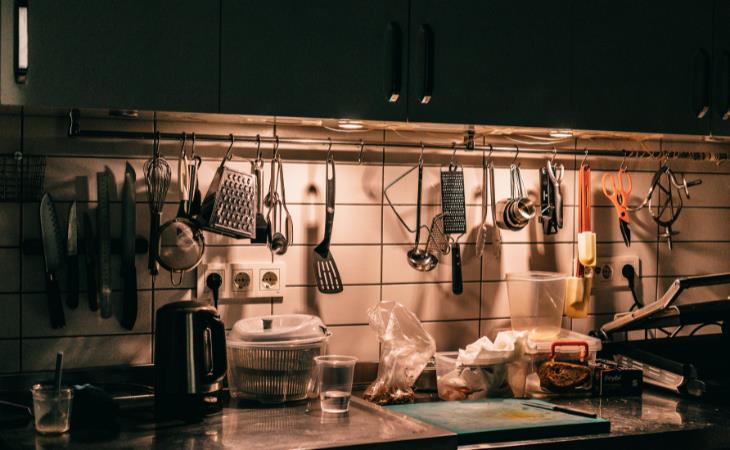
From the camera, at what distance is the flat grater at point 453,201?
8.08 feet

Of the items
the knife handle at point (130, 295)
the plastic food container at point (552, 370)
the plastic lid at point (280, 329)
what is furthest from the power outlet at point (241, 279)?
the plastic food container at point (552, 370)

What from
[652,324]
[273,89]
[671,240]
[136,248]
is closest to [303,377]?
[136,248]

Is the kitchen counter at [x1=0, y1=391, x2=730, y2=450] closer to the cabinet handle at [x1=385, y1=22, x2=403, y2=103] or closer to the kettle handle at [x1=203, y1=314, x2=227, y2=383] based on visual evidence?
the kettle handle at [x1=203, y1=314, x2=227, y2=383]

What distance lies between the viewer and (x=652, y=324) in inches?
97.3

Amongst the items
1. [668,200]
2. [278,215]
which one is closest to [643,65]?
[668,200]

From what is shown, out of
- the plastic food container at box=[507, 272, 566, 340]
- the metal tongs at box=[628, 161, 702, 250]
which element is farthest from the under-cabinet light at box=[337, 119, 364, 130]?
the metal tongs at box=[628, 161, 702, 250]

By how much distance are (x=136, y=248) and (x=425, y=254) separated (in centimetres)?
78

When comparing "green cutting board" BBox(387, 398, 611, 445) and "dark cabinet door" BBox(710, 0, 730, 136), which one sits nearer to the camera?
"green cutting board" BBox(387, 398, 611, 445)

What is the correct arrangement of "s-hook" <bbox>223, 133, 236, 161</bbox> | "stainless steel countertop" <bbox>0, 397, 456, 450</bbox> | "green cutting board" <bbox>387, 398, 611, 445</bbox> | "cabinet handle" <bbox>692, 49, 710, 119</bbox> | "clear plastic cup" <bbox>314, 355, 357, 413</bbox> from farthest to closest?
"cabinet handle" <bbox>692, 49, 710, 119</bbox>
"s-hook" <bbox>223, 133, 236, 161</bbox>
"clear plastic cup" <bbox>314, 355, 357, 413</bbox>
"green cutting board" <bbox>387, 398, 611, 445</bbox>
"stainless steel countertop" <bbox>0, 397, 456, 450</bbox>

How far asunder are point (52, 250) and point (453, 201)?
1043mm

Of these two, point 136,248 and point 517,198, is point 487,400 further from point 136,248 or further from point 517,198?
point 136,248

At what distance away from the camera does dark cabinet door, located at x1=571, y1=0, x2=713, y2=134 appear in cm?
231

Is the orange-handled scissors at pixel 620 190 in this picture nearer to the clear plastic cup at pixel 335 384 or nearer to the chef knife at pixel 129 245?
the clear plastic cup at pixel 335 384

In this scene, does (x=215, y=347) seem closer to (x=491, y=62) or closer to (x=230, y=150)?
(x=230, y=150)
